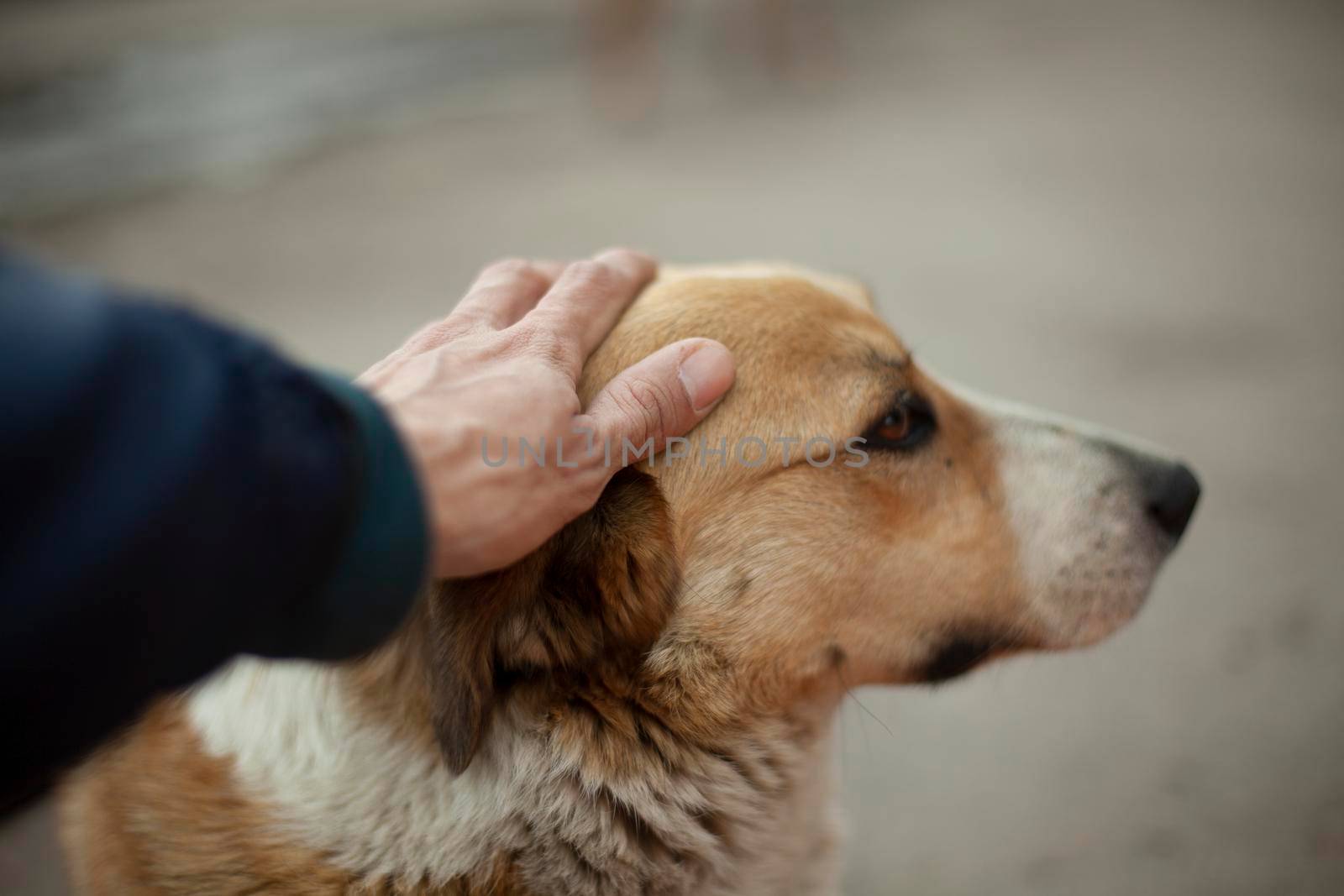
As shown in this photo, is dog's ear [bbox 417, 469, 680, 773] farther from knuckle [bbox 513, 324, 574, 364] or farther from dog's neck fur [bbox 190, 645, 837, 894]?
knuckle [bbox 513, 324, 574, 364]

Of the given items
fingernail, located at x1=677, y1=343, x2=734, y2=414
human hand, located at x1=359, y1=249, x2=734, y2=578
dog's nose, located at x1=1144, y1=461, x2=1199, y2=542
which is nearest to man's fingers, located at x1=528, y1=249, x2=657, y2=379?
human hand, located at x1=359, y1=249, x2=734, y2=578

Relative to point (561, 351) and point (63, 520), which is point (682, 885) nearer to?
point (561, 351)

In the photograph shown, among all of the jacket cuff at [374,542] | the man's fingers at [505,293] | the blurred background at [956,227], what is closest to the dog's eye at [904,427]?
the man's fingers at [505,293]

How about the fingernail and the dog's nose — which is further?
the dog's nose

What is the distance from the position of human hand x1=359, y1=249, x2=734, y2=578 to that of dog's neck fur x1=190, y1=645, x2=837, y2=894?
348mm

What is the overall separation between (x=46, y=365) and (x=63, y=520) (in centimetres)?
12

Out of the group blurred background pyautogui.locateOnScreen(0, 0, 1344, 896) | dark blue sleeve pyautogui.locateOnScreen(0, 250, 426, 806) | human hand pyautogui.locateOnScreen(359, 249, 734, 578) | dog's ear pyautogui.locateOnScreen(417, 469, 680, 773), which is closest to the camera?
dark blue sleeve pyautogui.locateOnScreen(0, 250, 426, 806)

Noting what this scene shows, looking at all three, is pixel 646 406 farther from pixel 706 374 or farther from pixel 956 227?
pixel 956 227

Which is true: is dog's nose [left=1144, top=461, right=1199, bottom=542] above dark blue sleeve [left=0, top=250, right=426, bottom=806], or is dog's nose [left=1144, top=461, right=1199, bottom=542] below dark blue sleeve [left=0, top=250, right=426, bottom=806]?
below

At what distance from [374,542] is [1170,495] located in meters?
1.49

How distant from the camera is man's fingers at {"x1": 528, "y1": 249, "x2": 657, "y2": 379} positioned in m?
1.49

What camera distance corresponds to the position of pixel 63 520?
0.74 meters

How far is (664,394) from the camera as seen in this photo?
1456 millimetres

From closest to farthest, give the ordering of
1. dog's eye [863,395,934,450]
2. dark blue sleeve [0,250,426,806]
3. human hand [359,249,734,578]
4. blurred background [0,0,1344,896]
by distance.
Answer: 1. dark blue sleeve [0,250,426,806]
2. human hand [359,249,734,578]
3. dog's eye [863,395,934,450]
4. blurred background [0,0,1344,896]
